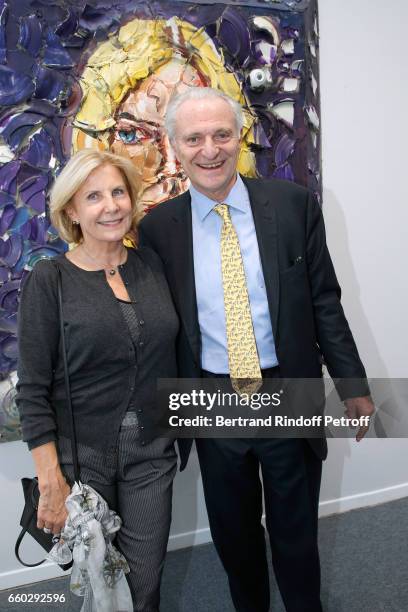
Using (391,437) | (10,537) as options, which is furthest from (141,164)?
(391,437)

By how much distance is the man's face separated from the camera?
1449 mm

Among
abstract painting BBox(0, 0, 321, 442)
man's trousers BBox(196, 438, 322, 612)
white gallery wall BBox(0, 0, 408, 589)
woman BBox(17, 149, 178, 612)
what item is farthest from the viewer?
white gallery wall BBox(0, 0, 408, 589)

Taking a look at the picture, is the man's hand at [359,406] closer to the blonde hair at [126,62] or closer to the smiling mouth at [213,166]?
the smiling mouth at [213,166]

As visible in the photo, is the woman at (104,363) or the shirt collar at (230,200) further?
the shirt collar at (230,200)

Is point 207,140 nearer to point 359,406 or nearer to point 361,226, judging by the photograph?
point 359,406

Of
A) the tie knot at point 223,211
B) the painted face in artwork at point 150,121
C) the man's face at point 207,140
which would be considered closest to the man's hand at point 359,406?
the tie knot at point 223,211

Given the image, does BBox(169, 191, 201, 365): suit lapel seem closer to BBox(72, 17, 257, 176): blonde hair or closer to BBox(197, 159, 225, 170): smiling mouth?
BBox(197, 159, 225, 170): smiling mouth

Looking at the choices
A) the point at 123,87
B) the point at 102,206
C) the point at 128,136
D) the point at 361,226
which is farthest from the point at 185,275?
the point at 361,226

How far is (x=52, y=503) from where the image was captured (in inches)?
53.4

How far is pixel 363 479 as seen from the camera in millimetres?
2625

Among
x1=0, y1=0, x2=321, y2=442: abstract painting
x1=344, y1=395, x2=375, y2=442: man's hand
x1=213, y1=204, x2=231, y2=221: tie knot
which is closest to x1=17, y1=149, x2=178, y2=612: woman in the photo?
x1=213, y1=204, x2=231, y2=221: tie knot

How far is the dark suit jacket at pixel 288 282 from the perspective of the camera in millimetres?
1503

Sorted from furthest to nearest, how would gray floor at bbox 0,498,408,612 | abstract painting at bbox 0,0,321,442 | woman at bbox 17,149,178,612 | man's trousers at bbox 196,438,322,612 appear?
gray floor at bbox 0,498,408,612
abstract painting at bbox 0,0,321,442
man's trousers at bbox 196,438,322,612
woman at bbox 17,149,178,612

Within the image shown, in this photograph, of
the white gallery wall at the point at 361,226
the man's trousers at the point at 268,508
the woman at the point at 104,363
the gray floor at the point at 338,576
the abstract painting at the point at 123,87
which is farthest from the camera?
the white gallery wall at the point at 361,226
